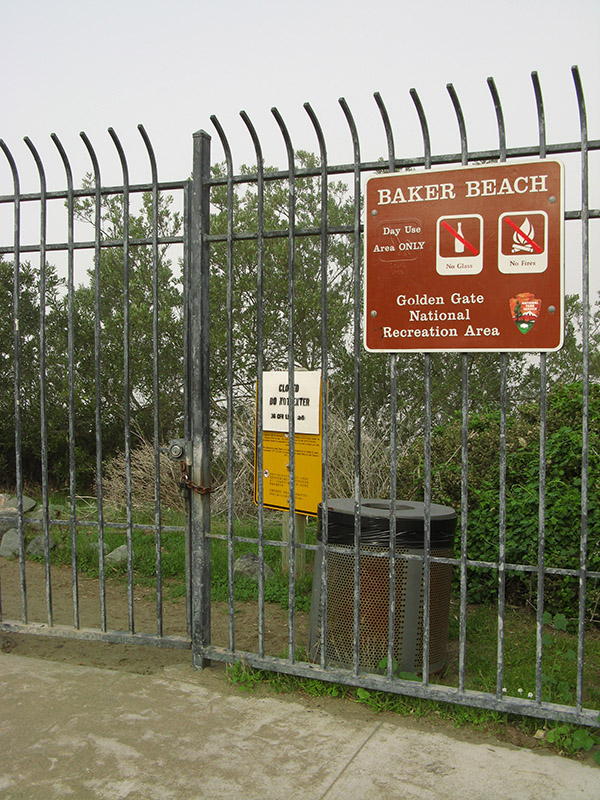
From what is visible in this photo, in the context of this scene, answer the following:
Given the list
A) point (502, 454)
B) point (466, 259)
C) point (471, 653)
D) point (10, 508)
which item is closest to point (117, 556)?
point (10, 508)

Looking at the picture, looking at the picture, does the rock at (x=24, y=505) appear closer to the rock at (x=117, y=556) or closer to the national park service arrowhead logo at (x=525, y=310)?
the rock at (x=117, y=556)

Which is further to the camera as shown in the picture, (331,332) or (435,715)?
(331,332)

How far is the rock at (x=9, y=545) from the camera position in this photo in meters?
7.86

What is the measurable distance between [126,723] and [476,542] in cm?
336

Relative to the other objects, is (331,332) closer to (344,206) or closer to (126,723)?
(344,206)

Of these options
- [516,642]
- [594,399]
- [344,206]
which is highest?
[344,206]

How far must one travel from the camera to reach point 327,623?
4145 millimetres

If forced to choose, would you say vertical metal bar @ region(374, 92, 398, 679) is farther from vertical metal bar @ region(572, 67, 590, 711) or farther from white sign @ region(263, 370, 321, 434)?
white sign @ region(263, 370, 321, 434)

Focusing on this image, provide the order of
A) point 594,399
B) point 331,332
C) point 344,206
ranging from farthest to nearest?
point 344,206, point 331,332, point 594,399

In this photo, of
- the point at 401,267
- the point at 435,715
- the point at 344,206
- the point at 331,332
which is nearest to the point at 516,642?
the point at 435,715

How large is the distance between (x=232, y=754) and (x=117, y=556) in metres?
4.17

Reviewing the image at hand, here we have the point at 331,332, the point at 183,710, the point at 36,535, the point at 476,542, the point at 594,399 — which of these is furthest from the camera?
the point at 331,332

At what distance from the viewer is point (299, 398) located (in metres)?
5.16

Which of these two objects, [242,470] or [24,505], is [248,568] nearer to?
[242,470]
